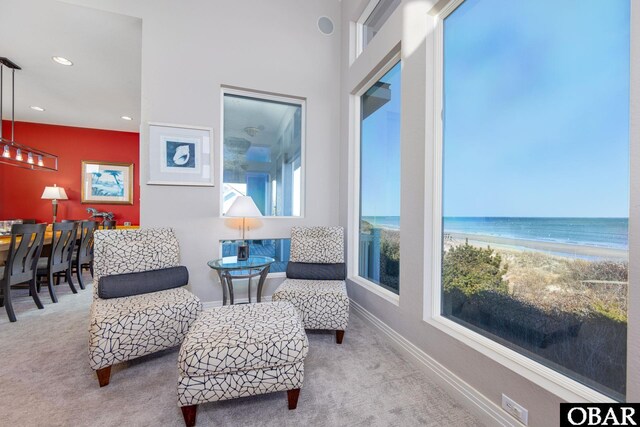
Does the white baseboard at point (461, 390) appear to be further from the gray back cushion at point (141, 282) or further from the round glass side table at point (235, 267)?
the gray back cushion at point (141, 282)

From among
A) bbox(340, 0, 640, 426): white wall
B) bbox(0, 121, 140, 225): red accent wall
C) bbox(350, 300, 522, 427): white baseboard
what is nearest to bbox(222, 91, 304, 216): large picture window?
bbox(340, 0, 640, 426): white wall

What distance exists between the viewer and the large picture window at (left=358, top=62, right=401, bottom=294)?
2.46 m

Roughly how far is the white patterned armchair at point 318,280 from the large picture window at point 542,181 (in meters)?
0.91

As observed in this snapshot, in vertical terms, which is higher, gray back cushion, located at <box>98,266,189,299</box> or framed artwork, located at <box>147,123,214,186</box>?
framed artwork, located at <box>147,123,214,186</box>

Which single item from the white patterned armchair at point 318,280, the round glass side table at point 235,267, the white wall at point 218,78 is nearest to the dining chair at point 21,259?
the white wall at point 218,78

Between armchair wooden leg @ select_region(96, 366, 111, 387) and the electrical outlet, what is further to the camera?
armchair wooden leg @ select_region(96, 366, 111, 387)

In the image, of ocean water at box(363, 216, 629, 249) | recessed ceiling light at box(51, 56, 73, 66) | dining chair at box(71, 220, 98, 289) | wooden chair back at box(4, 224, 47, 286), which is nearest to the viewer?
ocean water at box(363, 216, 629, 249)

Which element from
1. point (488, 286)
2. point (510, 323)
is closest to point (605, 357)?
point (510, 323)

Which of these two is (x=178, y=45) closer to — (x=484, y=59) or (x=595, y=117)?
(x=484, y=59)

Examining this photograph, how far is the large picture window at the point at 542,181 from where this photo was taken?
1.06 meters

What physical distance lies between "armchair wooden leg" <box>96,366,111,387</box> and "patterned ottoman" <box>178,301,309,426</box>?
73 cm

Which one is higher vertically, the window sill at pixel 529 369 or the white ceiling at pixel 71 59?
the white ceiling at pixel 71 59

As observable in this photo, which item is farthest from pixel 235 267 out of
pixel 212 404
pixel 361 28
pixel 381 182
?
pixel 361 28

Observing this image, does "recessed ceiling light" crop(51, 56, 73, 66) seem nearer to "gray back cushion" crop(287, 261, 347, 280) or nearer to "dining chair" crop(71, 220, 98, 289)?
"dining chair" crop(71, 220, 98, 289)
